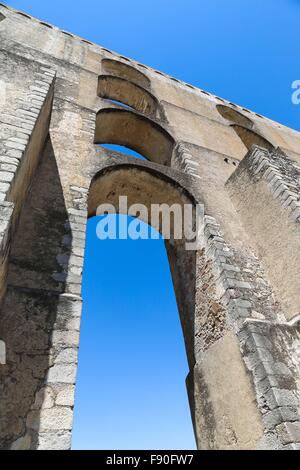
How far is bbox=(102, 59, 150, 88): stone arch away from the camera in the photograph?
10780 mm

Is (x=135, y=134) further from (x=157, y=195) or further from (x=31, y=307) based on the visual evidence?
(x=31, y=307)

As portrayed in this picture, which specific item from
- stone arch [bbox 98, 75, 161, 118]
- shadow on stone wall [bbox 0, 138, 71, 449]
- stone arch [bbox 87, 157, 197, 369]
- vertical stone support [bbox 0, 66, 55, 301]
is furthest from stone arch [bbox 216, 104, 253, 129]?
shadow on stone wall [bbox 0, 138, 71, 449]

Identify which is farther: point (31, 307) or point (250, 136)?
point (250, 136)

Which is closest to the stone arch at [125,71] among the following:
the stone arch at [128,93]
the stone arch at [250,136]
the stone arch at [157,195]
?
the stone arch at [128,93]

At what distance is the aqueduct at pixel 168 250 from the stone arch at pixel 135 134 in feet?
0.10

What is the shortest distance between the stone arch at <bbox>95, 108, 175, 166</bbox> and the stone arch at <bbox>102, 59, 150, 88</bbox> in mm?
3326

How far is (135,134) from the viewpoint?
828 centimetres

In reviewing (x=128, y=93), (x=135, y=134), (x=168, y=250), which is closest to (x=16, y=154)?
(x=168, y=250)

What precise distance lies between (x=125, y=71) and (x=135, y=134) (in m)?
4.19

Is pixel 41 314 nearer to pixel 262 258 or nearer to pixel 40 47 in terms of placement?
pixel 262 258

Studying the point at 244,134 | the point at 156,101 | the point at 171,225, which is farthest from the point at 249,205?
the point at 244,134

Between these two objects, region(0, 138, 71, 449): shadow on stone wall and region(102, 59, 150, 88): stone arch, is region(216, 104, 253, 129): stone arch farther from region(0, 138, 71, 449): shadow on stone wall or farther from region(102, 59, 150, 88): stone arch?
region(0, 138, 71, 449): shadow on stone wall

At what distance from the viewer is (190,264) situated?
5.69 m

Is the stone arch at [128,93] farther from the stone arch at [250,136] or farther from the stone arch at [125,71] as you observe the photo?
the stone arch at [250,136]
